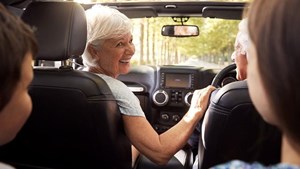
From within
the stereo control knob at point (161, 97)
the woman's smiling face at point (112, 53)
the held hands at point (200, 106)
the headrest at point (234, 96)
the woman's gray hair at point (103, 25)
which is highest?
the woman's gray hair at point (103, 25)

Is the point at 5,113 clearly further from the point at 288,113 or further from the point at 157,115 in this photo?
the point at 157,115

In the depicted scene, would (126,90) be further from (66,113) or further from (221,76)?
(221,76)

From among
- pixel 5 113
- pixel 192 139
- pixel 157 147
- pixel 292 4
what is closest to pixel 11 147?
pixel 157 147

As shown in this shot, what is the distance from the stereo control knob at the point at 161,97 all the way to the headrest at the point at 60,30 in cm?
171

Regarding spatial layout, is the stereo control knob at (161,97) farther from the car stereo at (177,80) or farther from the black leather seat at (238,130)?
the black leather seat at (238,130)

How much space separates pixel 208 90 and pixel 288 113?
129cm

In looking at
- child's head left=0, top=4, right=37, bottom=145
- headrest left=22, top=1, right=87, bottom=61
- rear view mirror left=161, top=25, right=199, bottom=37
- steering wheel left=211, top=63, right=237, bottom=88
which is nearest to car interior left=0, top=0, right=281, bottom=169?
headrest left=22, top=1, right=87, bottom=61

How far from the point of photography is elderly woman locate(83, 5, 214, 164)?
80.8 inches

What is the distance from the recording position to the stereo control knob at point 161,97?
3.71 metres

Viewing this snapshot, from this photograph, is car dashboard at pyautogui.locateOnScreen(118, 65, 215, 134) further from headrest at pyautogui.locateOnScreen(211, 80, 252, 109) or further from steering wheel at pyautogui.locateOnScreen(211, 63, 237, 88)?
headrest at pyautogui.locateOnScreen(211, 80, 252, 109)

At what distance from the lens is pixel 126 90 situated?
2.09m

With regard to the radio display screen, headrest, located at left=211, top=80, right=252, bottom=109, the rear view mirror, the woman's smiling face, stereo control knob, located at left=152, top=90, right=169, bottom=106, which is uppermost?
the rear view mirror

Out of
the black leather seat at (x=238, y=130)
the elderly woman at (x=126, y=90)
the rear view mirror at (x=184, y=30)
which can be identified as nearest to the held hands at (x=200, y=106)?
the elderly woman at (x=126, y=90)

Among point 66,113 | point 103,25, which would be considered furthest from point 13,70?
point 103,25
